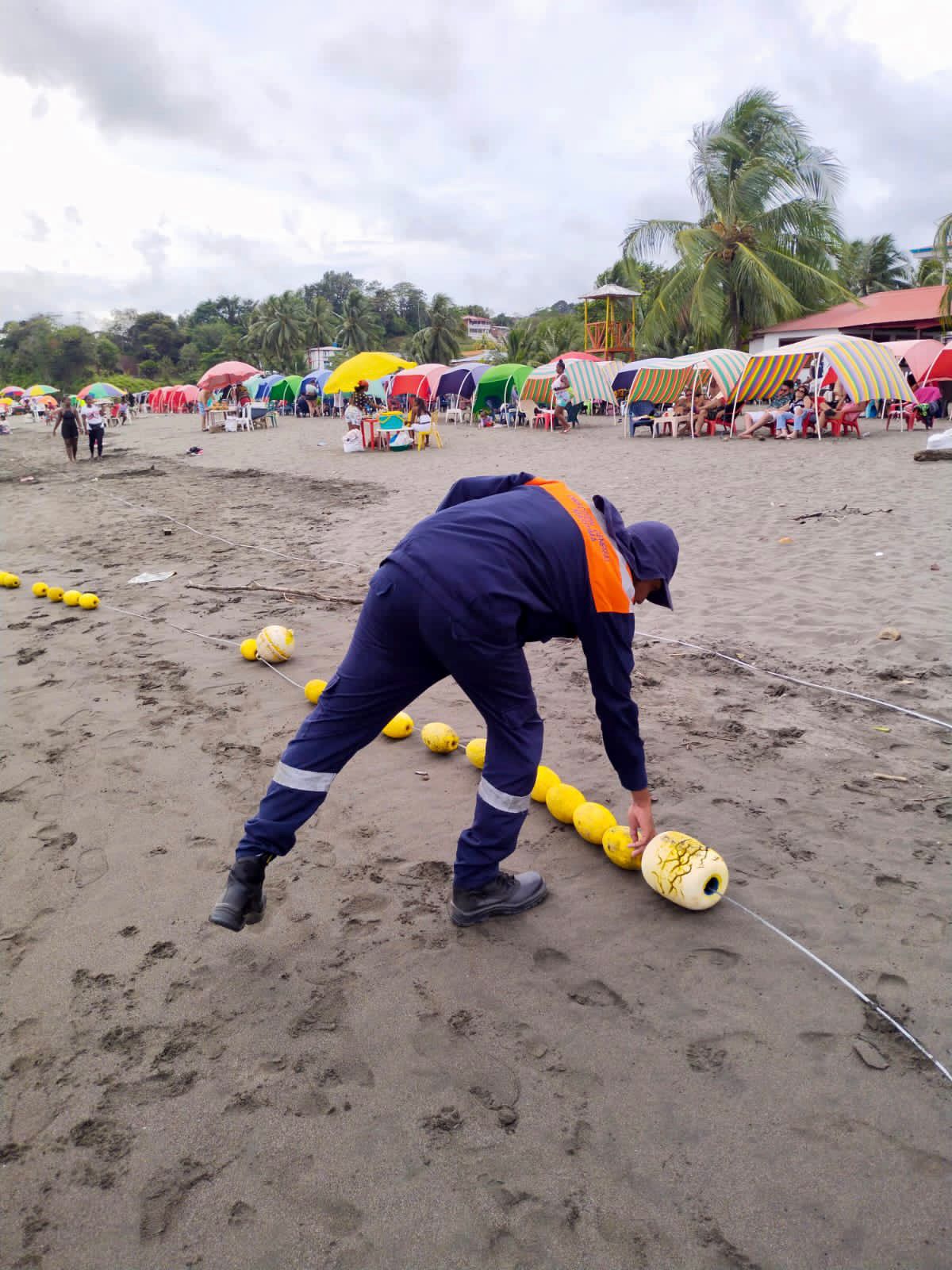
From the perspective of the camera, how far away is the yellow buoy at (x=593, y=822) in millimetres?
3400

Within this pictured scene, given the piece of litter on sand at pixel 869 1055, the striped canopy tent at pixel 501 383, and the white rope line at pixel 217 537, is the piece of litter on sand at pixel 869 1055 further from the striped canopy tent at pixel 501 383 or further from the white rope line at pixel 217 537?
the striped canopy tent at pixel 501 383

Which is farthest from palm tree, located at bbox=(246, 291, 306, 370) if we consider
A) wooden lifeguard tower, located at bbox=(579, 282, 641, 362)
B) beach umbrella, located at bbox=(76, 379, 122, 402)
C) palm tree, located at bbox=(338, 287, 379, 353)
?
wooden lifeguard tower, located at bbox=(579, 282, 641, 362)

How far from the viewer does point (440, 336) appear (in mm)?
56656

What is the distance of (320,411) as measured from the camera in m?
42.9

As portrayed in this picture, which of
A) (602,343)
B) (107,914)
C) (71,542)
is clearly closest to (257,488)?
(71,542)

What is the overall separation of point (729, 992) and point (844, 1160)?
1.99 ft

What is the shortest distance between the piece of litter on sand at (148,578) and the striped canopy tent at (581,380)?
19.6 metres

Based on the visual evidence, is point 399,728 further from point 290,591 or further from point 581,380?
point 581,380

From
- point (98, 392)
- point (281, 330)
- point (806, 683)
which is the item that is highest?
point (281, 330)

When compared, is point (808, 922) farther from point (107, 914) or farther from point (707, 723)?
point (107, 914)

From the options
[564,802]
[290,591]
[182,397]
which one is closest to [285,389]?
[182,397]

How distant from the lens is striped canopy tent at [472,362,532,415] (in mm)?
29359

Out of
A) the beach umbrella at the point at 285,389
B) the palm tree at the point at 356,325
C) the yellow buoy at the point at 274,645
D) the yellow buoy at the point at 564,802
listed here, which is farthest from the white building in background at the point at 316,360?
the yellow buoy at the point at 564,802

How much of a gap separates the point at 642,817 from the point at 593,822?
0.55m
